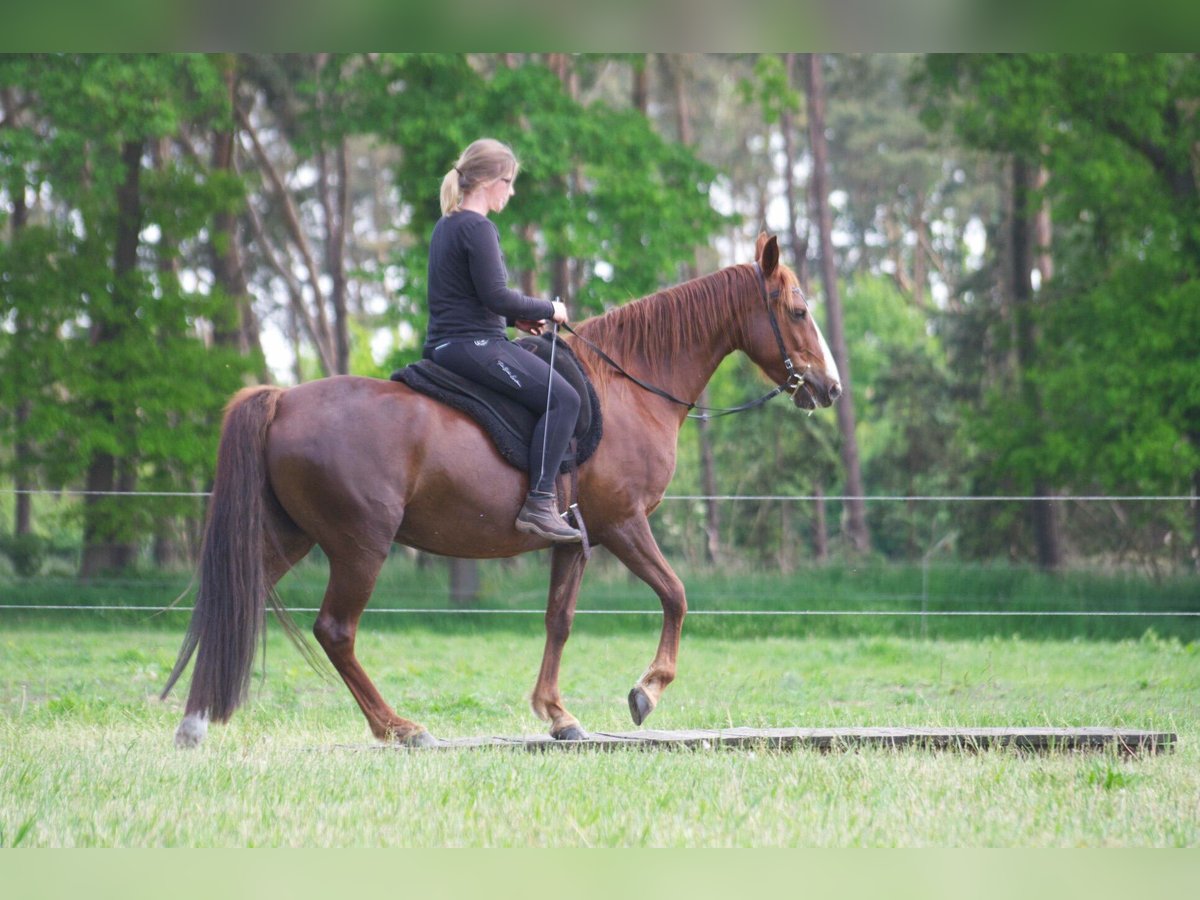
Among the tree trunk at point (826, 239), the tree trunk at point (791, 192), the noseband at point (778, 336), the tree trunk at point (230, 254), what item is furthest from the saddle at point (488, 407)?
the tree trunk at point (791, 192)

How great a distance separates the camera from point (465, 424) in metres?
7.11

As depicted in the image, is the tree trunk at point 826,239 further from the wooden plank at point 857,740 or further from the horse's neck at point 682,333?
the wooden plank at point 857,740

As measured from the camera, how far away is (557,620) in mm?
7695

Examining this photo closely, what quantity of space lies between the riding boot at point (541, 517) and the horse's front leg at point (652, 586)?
1.53ft

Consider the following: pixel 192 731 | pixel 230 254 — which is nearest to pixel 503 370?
pixel 192 731

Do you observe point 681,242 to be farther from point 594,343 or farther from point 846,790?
point 846,790

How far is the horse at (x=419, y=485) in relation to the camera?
680cm

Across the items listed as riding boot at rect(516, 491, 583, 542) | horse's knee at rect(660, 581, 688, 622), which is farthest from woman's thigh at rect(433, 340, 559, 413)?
horse's knee at rect(660, 581, 688, 622)

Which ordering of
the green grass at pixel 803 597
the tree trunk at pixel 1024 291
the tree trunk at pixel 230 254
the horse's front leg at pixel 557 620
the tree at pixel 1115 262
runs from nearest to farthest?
the horse's front leg at pixel 557 620 < the green grass at pixel 803 597 < the tree at pixel 1115 262 < the tree trunk at pixel 230 254 < the tree trunk at pixel 1024 291

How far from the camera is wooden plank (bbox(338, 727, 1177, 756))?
6996 mm

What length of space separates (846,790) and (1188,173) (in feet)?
56.1

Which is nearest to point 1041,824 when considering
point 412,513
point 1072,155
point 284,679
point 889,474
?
point 412,513

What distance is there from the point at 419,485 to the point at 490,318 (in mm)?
964

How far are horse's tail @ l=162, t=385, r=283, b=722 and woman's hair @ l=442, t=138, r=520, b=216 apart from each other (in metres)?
1.41
